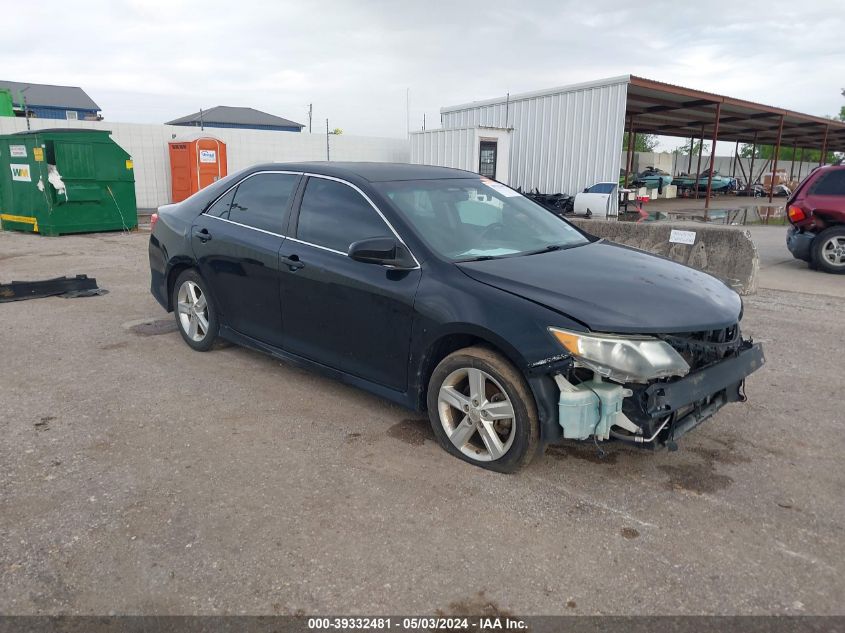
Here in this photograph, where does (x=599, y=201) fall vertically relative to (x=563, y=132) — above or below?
below

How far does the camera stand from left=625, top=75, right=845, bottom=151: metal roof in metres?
19.5

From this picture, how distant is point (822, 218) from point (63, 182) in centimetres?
1311

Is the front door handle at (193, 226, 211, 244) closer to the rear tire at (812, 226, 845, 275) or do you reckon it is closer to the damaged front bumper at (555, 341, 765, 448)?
the damaged front bumper at (555, 341, 765, 448)

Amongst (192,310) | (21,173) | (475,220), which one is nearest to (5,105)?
(21,173)

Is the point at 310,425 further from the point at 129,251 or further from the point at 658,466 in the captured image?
the point at 129,251

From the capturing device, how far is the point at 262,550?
269cm

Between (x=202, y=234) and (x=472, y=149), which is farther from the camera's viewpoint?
(x=472, y=149)

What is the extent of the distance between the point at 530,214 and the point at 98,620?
3422mm

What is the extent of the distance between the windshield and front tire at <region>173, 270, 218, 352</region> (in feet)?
6.43

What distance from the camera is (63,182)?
39.7 feet

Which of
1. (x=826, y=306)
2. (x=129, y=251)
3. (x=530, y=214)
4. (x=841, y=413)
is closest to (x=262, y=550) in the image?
(x=530, y=214)

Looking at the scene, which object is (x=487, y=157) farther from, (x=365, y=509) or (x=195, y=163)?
(x=365, y=509)

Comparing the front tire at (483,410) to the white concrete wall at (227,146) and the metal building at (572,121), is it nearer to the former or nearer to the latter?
the metal building at (572,121)

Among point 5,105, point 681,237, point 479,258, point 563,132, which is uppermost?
point 5,105
